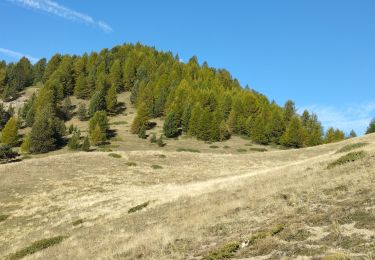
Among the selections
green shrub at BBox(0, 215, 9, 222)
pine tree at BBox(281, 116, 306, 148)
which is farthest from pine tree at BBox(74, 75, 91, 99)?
green shrub at BBox(0, 215, 9, 222)

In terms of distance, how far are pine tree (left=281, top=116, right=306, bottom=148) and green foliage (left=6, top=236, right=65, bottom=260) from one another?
325 feet

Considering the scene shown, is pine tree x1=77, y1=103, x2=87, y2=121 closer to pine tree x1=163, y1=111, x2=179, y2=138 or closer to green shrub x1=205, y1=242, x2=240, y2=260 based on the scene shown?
pine tree x1=163, y1=111, x2=179, y2=138

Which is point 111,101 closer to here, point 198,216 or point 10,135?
point 10,135

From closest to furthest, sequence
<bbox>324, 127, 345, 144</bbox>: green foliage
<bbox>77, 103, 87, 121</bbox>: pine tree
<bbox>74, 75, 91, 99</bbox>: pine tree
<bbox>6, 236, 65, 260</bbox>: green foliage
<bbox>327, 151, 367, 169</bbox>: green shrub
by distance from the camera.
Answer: <bbox>6, 236, 65, 260</bbox>: green foliage
<bbox>327, 151, 367, 169</bbox>: green shrub
<bbox>324, 127, 345, 144</bbox>: green foliage
<bbox>77, 103, 87, 121</bbox>: pine tree
<bbox>74, 75, 91, 99</bbox>: pine tree

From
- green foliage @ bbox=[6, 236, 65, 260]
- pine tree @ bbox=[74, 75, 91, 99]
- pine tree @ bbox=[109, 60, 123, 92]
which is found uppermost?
pine tree @ bbox=[109, 60, 123, 92]

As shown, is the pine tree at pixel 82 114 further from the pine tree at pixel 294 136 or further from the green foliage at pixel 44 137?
the pine tree at pixel 294 136

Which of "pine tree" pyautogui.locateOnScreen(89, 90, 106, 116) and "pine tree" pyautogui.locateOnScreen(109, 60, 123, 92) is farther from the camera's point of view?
"pine tree" pyautogui.locateOnScreen(109, 60, 123, 92)

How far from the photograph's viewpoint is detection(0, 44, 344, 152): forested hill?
120 m

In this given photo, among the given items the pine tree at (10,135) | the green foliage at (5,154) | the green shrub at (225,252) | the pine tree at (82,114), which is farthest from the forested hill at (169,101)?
the green shrub at (225,252)

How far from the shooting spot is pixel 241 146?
111 meters

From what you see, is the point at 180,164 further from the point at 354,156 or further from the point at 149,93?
the point at 149,93

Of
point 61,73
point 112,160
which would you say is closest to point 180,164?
point 112,160

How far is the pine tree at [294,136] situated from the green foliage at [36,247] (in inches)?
3898

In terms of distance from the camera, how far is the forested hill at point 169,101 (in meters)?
120
